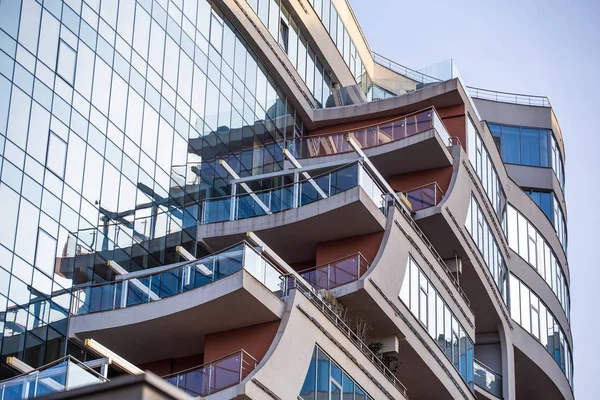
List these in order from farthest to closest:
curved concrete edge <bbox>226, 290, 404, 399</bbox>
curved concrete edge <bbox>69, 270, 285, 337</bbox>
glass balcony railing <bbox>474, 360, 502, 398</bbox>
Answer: glass balcony railing <bbox>474, 360, 502, 398</bbox>
curved concrete edge <bbox>69, 270, 285, 337</bbox>
curved concrete edge <bbox>226, 290, 404, 399</bbox>

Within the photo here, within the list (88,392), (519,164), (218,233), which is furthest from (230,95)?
(88,392)

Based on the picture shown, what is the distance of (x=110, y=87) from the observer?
29609 millimetres

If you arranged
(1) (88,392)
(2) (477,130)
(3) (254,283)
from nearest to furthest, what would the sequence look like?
(1) (88,392) < (3) (254,283) < (2) (477,130)

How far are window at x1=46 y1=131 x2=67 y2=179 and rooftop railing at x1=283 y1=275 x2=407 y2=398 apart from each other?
18.8ft

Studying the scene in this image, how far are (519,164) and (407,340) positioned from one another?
21.2 m

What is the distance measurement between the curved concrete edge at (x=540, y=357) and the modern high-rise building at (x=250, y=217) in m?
0.13

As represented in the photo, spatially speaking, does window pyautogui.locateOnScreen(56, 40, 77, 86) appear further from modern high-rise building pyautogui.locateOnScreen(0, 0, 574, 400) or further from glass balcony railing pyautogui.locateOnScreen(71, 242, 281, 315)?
glass balcony railing pyautogui.locateOnScreen(71, 242, 281, 315)

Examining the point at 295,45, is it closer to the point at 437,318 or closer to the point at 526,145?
the point at 437,318

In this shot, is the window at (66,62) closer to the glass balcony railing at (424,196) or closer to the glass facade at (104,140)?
the glass facade at (104,140)

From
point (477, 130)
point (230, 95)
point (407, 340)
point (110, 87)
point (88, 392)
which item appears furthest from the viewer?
point (477, 130)

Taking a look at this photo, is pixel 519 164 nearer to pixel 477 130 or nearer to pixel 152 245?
pixel 477 130

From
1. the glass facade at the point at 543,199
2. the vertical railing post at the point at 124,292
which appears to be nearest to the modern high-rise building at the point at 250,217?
the vertical railing post at the point at 124,292

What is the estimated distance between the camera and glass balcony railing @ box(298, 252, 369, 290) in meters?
29.9

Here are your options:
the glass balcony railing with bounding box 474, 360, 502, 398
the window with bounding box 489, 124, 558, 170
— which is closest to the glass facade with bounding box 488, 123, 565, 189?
the window with bounding box 489, 124, 558, 170
